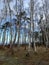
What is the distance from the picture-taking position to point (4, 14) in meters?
36.1

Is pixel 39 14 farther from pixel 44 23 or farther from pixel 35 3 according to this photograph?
pixel 35 3

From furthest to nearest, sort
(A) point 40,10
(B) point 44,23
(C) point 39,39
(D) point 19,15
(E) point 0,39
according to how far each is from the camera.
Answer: (C) point 39,39 → (E) point 0,39 → (B) point 44,23 → (A) point 40,10 → (D) point 19,15

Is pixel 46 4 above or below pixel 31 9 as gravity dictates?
above

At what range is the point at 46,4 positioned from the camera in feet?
116

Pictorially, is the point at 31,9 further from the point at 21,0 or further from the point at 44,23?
the point at 44,23

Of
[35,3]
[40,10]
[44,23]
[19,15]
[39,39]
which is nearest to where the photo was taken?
[35,3]

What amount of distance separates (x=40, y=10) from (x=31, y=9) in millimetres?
7692

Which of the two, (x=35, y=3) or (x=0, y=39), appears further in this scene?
(x=0, y=39)

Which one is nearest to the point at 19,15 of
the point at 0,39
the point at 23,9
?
the point at 23,9

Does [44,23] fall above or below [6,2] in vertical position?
below

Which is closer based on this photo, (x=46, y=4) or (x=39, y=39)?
(x=46, y=4)

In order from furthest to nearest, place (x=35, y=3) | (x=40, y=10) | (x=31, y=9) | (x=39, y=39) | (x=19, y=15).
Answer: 1. (x=39, y=39)
2. (x=40, y=10)
3. (x=19, y=15)
4. (x=35, y=3)
5. (x=31, y=9)

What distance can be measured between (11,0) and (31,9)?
445 cm

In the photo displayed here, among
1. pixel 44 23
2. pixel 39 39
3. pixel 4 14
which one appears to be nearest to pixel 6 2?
pixel 4 14
